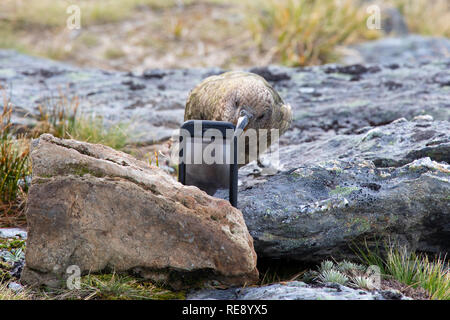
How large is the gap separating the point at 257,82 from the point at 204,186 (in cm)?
103

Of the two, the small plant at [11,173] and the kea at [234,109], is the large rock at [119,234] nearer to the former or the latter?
the kea at [234,109]

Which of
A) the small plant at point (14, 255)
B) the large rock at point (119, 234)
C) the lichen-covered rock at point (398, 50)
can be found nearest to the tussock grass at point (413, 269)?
the large rock at point (119, 234)

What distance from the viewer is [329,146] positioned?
14.1ft

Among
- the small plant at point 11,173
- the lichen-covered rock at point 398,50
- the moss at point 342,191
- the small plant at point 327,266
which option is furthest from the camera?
the lichen-covered rock at point 398,50

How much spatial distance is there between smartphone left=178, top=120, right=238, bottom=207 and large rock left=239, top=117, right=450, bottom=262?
24 cm

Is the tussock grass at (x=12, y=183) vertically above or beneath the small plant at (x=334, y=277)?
above

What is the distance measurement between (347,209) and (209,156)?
99 cm

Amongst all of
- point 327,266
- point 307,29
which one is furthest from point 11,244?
point 307,29

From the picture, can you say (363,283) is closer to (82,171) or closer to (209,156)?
(209,156)

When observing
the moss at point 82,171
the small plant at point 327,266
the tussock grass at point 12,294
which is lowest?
the small plant at point 327,266

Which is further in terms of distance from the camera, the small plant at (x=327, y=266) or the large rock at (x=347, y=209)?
the large rock at (x=347, y=209)

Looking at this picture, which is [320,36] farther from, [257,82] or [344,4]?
[257,82]

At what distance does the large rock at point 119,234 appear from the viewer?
8.25 ft
